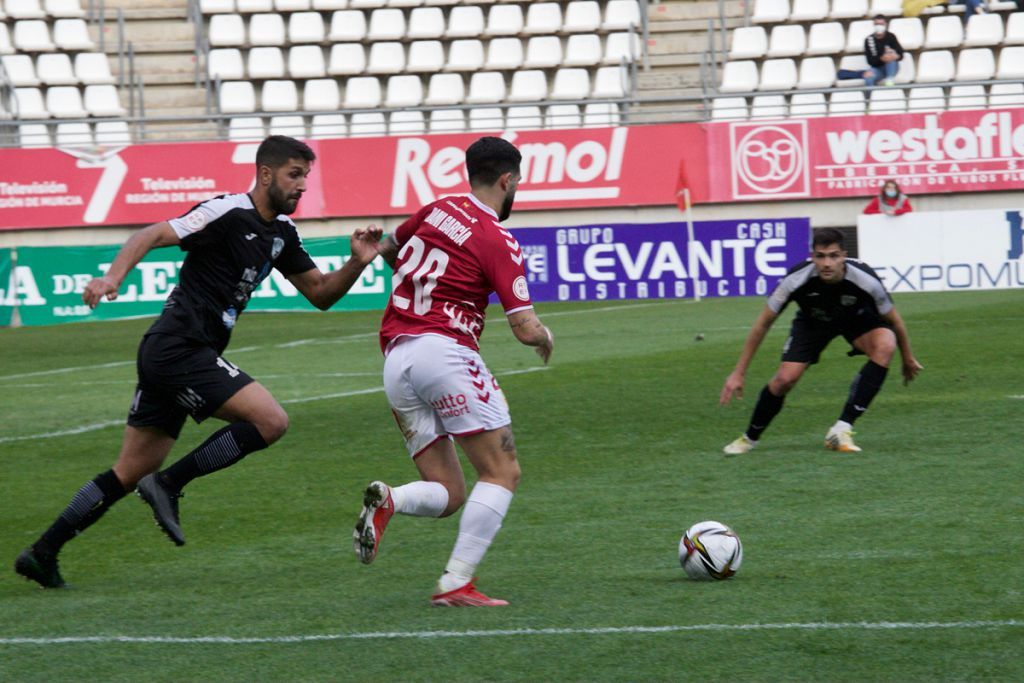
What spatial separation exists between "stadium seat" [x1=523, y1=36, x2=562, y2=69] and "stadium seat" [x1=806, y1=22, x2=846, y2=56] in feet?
15.9

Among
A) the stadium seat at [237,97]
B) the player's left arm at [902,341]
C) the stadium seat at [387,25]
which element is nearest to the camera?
the player's left arm at [902,341]

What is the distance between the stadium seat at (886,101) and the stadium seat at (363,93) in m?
9.31

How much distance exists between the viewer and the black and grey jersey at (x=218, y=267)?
21.9 feet

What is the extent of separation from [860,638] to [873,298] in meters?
5.00

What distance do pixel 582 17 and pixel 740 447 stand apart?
22229 mm

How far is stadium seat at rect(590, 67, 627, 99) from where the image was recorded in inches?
1168

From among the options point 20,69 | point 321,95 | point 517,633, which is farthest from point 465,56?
point 517,633

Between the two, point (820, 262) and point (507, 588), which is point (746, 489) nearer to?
point (820, 262)

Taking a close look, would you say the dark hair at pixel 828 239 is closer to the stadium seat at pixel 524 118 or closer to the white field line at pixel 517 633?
the white field line at pixel 517 633

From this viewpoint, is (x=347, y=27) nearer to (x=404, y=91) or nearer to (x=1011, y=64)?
(x=404, y=91)

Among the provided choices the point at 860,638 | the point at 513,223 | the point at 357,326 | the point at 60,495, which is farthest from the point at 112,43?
the point at 860,638

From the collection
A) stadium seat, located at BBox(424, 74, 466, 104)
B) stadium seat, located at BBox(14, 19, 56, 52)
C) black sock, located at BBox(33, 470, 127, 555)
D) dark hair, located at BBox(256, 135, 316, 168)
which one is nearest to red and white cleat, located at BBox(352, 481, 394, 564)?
black sock, located at BBox(33, 470, 127, 555)

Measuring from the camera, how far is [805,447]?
10.4m

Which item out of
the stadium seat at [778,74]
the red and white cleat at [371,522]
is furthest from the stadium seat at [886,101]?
the red and white cleat at [371,522]
